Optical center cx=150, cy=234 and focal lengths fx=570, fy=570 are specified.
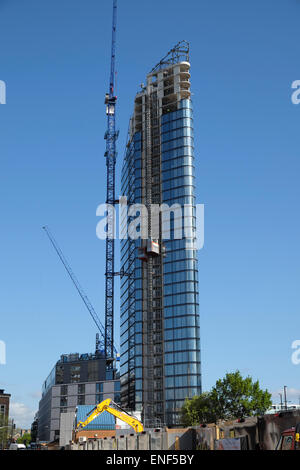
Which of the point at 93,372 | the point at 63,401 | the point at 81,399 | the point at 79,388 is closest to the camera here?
the point at 81,399

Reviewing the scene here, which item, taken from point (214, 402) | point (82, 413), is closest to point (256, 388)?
point (214, 402)

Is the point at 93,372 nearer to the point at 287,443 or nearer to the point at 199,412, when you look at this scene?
the point at 199,412

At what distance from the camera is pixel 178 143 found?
7407 inches

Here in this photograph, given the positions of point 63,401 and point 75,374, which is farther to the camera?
point 75,374

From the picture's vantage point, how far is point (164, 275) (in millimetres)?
178625

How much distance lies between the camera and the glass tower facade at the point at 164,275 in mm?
168625

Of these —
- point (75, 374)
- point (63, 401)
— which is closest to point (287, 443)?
point (75, 374)

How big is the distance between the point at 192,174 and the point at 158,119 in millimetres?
26760

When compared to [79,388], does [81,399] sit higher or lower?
lower

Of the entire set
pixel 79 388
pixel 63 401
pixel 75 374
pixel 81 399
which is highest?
pixel 75 374

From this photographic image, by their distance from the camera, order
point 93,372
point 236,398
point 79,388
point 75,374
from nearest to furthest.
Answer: point 236,398, point 79,388, point 93,372, point 75,374

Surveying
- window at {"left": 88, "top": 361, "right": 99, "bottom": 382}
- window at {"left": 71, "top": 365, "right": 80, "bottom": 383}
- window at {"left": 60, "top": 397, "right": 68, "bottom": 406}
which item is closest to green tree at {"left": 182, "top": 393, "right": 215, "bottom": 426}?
window at {"left": 88, "top": 361, "right": 99, "bottom": 382}

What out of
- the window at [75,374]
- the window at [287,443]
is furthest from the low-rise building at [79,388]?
the window at [287,443]
